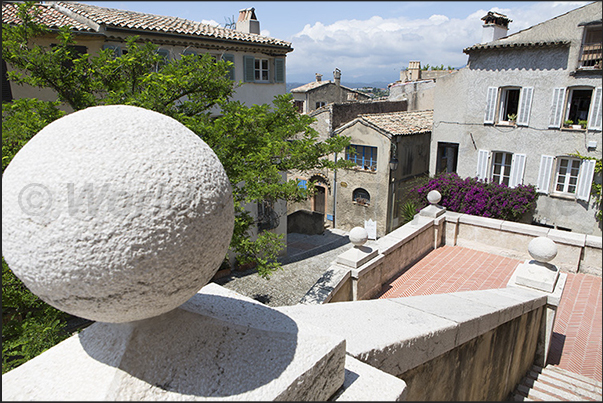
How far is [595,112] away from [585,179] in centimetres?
259

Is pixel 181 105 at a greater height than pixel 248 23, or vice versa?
pixel 248 23

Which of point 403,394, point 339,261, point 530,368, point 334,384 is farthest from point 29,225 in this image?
point 530,368

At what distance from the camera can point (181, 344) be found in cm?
245

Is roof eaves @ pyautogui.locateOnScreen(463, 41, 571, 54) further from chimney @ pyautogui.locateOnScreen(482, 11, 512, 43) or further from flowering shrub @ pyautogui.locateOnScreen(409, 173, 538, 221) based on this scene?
flowering shrub @ pyautogui.locateOnScreen(409, 173, 538, 221)

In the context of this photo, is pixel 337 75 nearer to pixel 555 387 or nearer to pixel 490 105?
pixel 490 105

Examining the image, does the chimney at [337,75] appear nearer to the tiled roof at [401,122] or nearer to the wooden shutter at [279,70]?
the tiled roof at [401,122]

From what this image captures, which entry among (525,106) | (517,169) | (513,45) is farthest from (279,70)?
(517,169)

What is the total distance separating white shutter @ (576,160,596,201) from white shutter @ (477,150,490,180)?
354cm

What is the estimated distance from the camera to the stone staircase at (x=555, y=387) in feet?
20.2

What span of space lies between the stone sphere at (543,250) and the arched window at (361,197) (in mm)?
14736

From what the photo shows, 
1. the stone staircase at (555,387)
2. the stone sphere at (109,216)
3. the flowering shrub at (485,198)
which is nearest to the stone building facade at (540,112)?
the flowering shrub at (485,198)

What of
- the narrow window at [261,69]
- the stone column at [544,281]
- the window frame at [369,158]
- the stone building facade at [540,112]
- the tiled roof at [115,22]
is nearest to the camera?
the stone column at [544,281]

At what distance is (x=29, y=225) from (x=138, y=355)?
950 mm

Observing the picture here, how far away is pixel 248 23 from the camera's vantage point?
61.4 feet
